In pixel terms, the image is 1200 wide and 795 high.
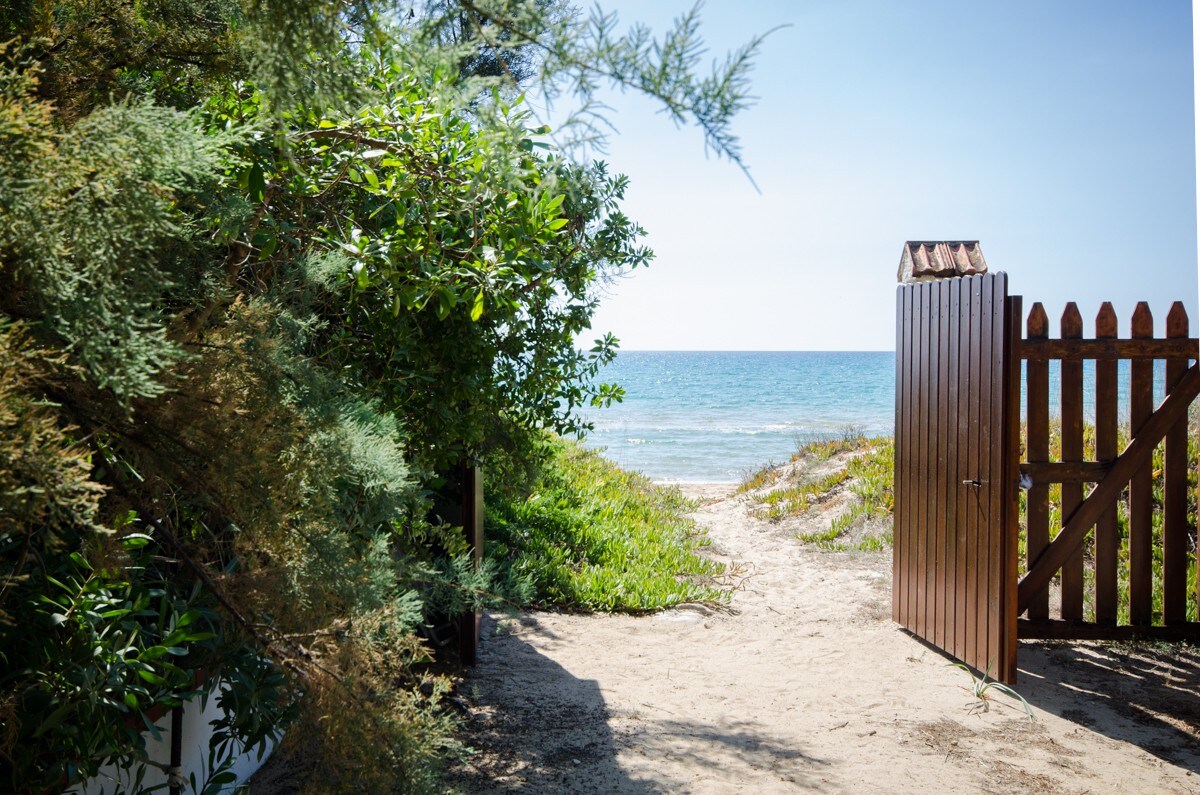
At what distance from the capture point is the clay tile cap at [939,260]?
5839 mm

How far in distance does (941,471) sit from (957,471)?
24 cm

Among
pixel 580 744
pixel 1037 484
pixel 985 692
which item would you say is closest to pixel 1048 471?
pixel 1037 484

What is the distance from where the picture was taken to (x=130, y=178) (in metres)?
1.20

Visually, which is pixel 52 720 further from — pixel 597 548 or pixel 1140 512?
pixel 597 548

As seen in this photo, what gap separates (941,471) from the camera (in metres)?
5.76

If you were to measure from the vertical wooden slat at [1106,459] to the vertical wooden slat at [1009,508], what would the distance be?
1.08 meters

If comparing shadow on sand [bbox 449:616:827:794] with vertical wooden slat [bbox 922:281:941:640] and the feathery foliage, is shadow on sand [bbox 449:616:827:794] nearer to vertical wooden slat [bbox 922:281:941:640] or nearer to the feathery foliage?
the feathery foliage

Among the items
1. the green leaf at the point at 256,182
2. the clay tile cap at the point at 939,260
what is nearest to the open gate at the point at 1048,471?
the clay tile cap at the point at 939,260

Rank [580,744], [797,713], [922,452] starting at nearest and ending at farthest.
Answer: [580,744] < [797,713] < [922,452]

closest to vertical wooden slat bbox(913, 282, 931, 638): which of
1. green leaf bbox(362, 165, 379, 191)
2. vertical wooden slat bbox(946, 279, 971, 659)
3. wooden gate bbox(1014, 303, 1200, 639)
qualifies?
vertical wooden slat bbox(946, 279, 971, 659)

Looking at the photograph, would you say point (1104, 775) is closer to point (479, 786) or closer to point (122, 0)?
point (479, 786)

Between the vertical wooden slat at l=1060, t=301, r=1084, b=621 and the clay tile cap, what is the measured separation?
694 millimetres

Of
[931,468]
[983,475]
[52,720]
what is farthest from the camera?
[931,468]

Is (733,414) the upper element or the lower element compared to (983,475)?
lower
